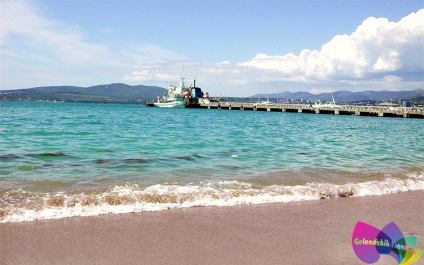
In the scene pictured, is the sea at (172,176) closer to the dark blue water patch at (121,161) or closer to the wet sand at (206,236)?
the dark blue water patch at (121,161)

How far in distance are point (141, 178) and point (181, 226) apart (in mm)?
3738

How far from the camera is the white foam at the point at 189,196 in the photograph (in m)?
6.54

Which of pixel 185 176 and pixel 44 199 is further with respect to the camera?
pixel 185 176

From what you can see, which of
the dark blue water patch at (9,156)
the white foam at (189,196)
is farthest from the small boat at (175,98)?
the white foam at (189,196)

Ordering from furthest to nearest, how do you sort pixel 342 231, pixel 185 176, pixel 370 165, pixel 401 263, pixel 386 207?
pixel 370 165 < pixel 185 176 < pixel 386 207 < pixel 342 231 < pixel 401 263

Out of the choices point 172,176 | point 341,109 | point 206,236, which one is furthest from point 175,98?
point 206,236

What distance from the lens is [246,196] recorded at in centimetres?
797

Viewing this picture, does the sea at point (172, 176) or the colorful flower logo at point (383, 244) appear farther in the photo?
the sea at point (172, 176)

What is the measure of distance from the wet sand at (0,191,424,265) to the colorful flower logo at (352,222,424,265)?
0.39 ft

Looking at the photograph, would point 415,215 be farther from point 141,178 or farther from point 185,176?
point 141,178

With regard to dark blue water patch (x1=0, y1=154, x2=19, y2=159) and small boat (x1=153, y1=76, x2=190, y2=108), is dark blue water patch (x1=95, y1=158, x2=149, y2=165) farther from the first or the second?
small boat (x1=153, y1=76, x2=190, y2=108)

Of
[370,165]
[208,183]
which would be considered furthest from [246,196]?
[370,165]

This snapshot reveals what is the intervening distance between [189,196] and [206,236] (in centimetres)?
219

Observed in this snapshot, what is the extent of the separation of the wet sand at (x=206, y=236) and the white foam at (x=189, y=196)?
30cm
